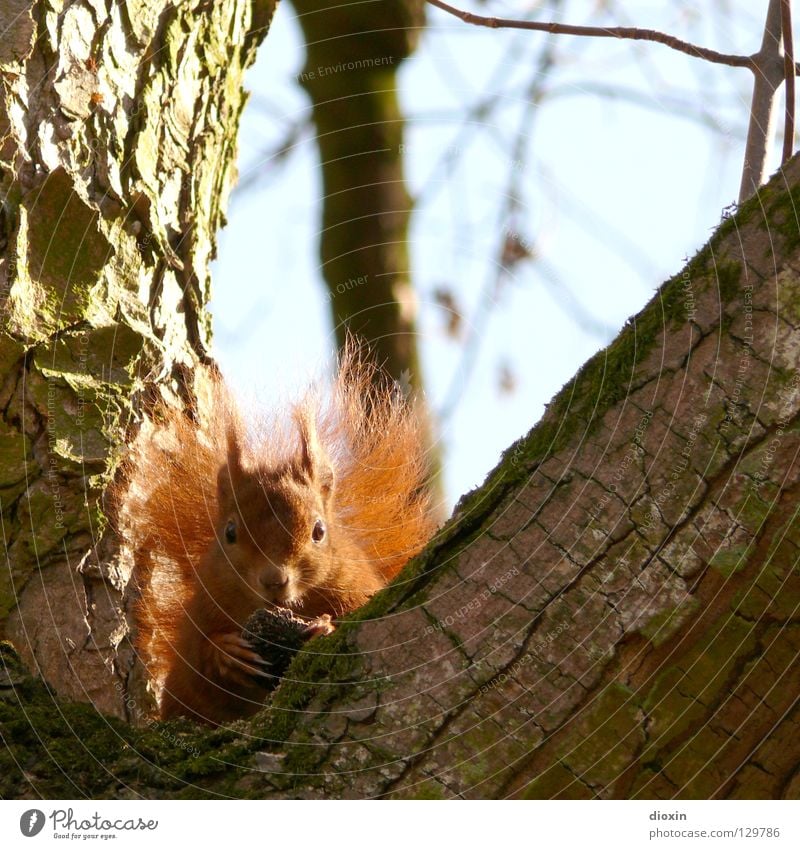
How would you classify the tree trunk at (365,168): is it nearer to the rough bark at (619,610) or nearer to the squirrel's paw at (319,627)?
the squirrel's paw at (319,627)

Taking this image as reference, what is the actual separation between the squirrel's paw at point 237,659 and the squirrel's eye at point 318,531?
0.80ft

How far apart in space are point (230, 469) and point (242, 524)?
0.39 feet

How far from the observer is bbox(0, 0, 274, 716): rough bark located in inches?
62.9

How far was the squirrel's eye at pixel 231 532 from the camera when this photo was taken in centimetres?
192

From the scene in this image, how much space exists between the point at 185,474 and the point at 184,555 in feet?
0.61

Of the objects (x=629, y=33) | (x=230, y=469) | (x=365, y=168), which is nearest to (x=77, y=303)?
(x=230, y=469)

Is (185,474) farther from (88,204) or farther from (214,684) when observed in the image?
(88,204)

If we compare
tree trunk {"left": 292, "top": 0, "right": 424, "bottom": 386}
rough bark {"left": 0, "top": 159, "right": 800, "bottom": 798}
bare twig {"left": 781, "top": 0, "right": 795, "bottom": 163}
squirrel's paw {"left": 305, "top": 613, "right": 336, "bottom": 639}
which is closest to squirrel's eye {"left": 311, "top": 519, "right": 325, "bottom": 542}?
squirrel's paw {"left": 305, "top": 613, "right": 336, "bottom": 639}

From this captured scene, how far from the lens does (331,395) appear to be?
1.99m

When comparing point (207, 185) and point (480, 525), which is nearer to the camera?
point (480, 525)

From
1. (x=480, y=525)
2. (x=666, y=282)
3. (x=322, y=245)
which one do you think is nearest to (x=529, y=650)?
Answer: (x=480, y=525)

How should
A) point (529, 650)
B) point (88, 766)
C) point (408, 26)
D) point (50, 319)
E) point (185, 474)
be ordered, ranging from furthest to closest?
point (408, 26)
point (185, 474)
point (50, 319)
point (88, 766)
point (529, 650)

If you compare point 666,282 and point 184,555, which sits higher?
point 184,555
